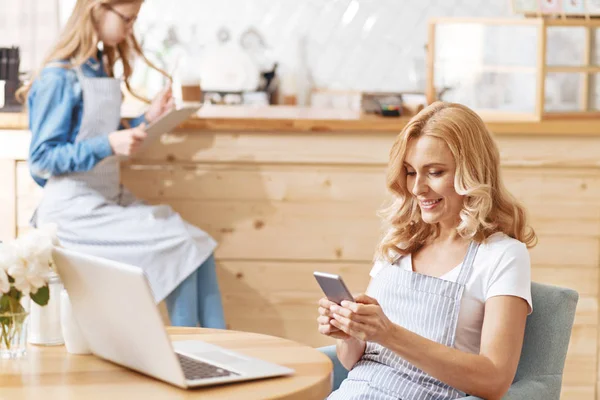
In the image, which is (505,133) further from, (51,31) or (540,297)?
(51,31)

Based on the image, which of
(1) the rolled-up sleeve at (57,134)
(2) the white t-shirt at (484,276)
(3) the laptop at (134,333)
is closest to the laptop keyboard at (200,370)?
(3) the laptop at (134,333)

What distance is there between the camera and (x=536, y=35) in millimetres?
3354

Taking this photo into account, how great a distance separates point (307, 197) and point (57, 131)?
92 centimetres

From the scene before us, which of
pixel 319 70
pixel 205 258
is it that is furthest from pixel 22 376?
pixel 319 70

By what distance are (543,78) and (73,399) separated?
2327 millimetres

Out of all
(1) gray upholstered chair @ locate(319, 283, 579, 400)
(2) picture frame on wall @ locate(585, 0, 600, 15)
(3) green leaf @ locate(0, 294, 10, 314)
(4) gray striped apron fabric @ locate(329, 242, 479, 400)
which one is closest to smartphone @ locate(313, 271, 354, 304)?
(4) gray striped apron fabric @ locate(329, 242, 479, 400)

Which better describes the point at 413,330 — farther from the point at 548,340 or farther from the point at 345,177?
the point at 345,177

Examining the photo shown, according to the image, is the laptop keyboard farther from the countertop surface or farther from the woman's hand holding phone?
the countertop surface

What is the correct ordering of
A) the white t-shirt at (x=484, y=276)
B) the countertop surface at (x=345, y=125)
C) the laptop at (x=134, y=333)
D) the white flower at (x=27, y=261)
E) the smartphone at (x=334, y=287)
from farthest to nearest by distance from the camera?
the countertop surface at (x=345, y=125), the white t-shirt at (x=484, y=276), the white flower at (x=27, y=261), the smartphone at (x=334, y=287), the laptop at (x=134, y=333)

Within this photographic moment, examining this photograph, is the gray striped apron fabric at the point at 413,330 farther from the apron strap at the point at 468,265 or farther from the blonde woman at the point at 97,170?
the blonde woman at the point at 97,170

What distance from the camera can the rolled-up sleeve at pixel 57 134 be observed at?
3.02 m

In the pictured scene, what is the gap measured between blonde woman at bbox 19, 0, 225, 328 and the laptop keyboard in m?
1.35

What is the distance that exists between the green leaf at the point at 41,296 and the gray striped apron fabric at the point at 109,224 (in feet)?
4.00

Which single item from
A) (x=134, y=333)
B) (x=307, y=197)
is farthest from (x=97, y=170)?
(x=134, y=333)
